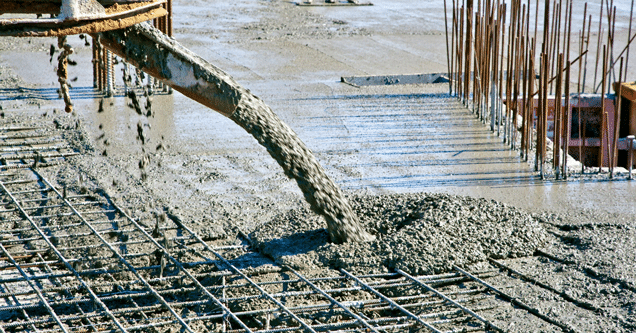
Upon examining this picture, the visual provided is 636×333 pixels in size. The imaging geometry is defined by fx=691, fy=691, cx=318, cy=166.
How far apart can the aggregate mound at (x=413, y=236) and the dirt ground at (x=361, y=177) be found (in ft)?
0.04

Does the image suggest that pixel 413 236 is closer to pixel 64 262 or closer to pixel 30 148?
pixel 64 262

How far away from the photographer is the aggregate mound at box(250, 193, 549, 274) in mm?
4453

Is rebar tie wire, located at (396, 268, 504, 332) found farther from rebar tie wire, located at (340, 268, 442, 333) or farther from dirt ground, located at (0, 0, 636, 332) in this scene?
rebar tie wire, located at (340, 268, 442, 333)

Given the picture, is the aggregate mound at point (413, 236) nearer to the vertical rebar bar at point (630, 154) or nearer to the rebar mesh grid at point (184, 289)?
the rebar mesh grid at point (184, 289)

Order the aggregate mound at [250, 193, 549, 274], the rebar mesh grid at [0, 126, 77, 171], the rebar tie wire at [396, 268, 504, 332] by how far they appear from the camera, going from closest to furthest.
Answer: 1. the rebar tie wire at [396, 268, 504, 332]
2. the aggregate mound at [250, 193, 549, 274]
3. the rebar mesh grid at [0, 126, 77, 171]

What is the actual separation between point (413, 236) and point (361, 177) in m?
1.70

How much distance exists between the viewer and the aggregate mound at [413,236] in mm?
4453

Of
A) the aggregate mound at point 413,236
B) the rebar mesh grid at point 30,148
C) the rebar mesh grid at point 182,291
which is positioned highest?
the rebar mesh grid at point 30,148

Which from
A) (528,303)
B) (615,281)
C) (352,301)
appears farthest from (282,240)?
(615,281)

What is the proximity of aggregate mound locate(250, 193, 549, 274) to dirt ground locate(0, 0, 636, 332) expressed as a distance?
0.01 m

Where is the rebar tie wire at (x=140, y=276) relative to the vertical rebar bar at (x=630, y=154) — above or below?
below

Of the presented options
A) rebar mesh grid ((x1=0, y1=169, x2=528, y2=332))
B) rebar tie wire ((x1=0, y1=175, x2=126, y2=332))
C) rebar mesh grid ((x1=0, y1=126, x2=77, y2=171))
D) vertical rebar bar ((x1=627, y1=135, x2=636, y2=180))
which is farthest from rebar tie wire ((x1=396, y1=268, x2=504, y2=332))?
rebar mesh grid ((x1=0, y1=126, x2=77, y2=171))

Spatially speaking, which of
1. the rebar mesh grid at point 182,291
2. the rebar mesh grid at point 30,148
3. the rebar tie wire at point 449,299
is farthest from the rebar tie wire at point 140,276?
the rebar tie wire at point 449,299

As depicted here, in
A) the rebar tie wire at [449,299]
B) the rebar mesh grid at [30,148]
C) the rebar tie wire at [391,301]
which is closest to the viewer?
the rebar tie wire at [391,301]
